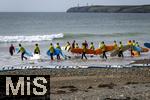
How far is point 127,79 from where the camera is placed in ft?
58.2

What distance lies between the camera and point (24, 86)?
15711 mm

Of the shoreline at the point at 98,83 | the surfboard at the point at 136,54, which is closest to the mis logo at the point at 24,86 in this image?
the shoreline at the point at 98,83

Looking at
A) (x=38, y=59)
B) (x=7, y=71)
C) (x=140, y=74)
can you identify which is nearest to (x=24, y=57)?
(x=38, y=59)

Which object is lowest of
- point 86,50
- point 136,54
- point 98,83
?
point 98,83

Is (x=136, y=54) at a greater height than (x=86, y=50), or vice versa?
(x=86, y=50)

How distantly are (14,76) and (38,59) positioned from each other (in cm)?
689

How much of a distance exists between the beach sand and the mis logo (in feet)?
1.14

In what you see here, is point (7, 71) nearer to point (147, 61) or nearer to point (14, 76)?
point (14, 76)

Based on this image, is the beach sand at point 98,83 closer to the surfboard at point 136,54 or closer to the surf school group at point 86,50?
the surf school group at point 86,50

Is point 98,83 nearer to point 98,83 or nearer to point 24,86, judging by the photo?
point 98,83

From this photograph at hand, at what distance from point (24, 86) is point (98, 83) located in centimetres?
325

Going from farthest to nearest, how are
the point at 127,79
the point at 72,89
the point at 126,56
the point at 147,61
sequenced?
1. the point at 126,56
2. the point at 147,61
3. the point at 127,79
4. the point at 72,89

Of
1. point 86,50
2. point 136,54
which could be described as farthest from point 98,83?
point 136,54

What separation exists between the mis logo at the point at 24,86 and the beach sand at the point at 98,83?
35cm
